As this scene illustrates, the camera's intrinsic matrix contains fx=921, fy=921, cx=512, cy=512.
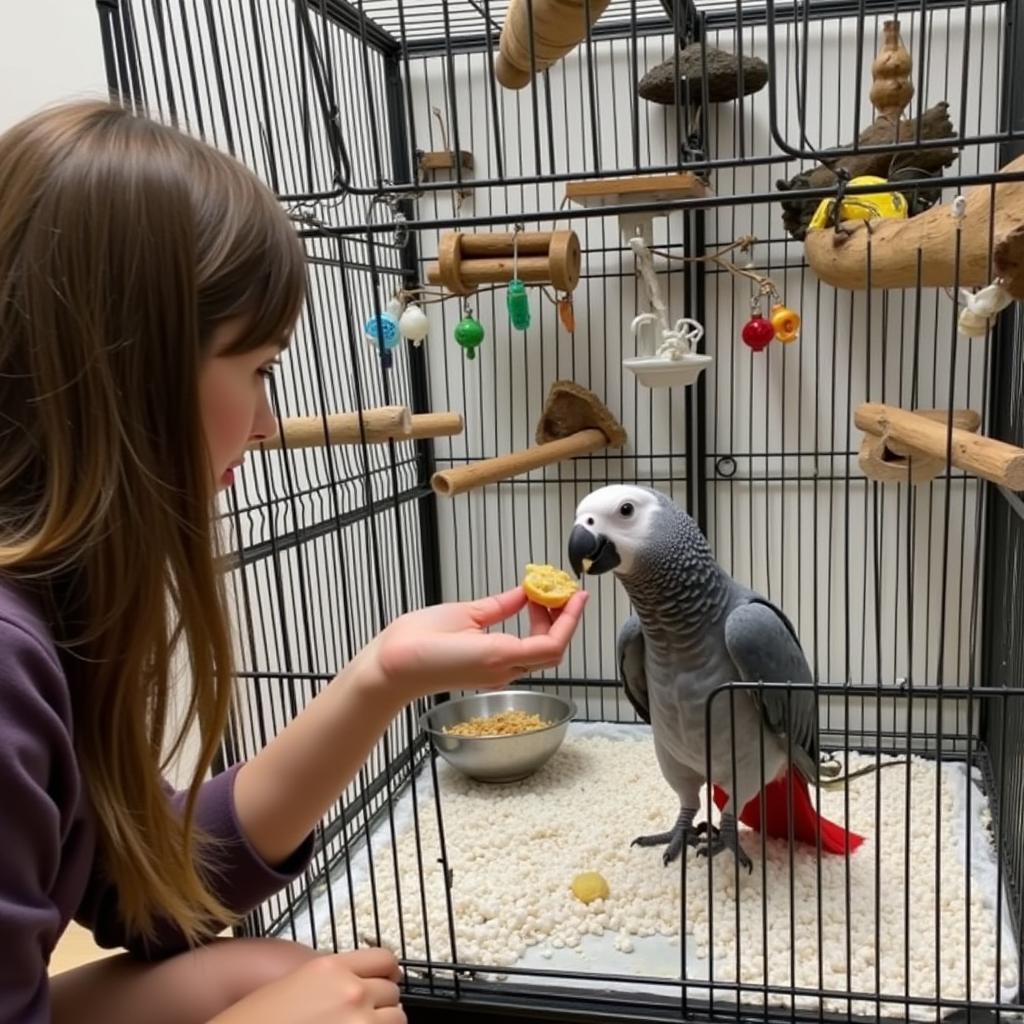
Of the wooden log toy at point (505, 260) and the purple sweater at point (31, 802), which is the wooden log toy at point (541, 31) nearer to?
the wooden log toy at point (505, 260)

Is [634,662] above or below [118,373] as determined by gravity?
below

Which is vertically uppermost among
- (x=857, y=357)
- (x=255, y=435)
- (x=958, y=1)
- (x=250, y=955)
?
(x=958, y=1)

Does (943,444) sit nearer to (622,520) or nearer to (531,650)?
(622,520)

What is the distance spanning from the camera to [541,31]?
794 millimetres

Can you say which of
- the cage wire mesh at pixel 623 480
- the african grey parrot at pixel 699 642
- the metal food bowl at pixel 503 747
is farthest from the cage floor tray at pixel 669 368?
the metal food bowl at pixel 503 747

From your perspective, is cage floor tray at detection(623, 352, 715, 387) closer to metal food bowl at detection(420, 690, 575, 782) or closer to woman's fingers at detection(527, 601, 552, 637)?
metal food bowl at detection(420, 690, 575, 782)

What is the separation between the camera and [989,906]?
116 cm

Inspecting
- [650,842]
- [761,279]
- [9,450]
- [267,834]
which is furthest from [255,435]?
[761,279]

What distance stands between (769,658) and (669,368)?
51 cm

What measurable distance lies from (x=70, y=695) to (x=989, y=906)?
3.74 ft

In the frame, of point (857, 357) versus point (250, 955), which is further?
point (857, 357)

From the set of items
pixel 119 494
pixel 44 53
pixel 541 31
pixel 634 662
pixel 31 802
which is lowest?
pixel 634 662

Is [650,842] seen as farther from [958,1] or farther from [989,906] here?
[958,1]

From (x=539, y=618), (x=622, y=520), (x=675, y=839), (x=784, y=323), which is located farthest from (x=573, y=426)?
(x=539, y=618)
